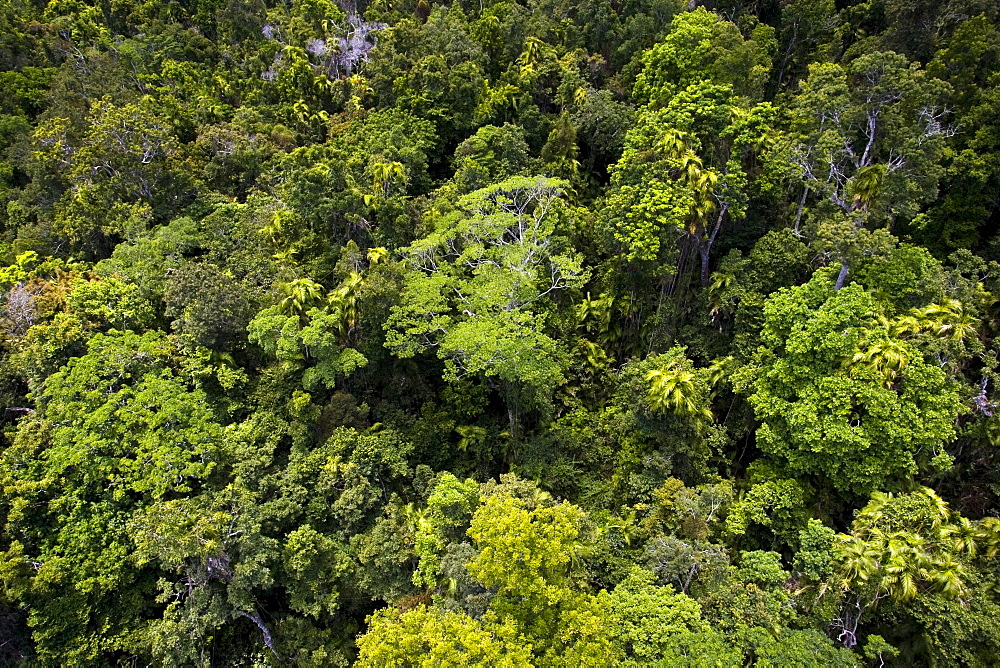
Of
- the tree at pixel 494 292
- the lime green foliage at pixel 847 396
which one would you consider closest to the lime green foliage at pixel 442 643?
the tree at pixel 494 292

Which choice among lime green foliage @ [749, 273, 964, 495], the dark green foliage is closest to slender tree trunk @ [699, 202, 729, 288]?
the dark green foliage

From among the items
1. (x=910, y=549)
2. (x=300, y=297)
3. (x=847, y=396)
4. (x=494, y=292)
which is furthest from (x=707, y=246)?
(x=300, y=297)

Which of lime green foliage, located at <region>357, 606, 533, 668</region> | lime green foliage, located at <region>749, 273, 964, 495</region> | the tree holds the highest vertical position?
the tree

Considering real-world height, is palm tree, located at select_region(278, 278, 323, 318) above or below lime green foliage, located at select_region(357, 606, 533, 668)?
above

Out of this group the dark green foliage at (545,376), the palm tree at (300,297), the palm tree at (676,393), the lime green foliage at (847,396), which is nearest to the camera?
the dark green foliage at (545,376)

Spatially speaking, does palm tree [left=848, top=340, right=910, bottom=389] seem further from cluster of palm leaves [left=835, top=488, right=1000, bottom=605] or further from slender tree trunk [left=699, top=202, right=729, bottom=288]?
slender tree trunk [left=699, top=202, right=729, bottom=288]

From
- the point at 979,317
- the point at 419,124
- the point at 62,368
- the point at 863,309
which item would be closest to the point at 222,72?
the point at 419,124

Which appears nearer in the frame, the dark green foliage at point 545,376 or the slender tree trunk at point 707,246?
the dark green foliage at point 545,376

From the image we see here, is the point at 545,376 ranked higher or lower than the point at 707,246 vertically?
lower

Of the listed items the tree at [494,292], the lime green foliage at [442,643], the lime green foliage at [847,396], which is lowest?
the lime green foliage at [442,643]

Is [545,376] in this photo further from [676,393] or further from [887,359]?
[887,359]

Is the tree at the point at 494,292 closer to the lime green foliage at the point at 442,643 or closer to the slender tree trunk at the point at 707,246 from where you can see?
the slender tree trunk at the point at 707,246
